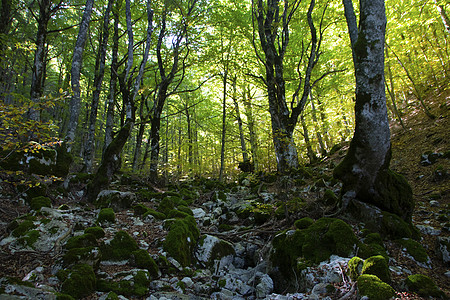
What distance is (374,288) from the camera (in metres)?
2.31

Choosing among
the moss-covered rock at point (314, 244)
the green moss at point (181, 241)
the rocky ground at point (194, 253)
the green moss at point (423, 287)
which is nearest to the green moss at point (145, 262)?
the rocky ground at point (194, 253)

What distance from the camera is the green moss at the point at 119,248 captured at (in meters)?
3.65

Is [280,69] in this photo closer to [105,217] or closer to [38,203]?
[105,217]

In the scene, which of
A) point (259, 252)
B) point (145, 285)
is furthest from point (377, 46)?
point (145, 285)

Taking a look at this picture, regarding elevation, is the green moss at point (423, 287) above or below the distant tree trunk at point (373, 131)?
below

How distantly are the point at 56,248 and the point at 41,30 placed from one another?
7.82 metres

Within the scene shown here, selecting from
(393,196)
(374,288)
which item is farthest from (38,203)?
(393,196)

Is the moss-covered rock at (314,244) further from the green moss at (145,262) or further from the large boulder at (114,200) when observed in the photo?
the large boulder at (114,200)

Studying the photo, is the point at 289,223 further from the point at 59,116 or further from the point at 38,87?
the point at 59,116

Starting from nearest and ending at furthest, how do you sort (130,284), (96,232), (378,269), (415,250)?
(378,269) < (130,284) < (415,250) < (96,232)

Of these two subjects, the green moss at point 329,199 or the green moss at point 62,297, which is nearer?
the green moss at point 62,297

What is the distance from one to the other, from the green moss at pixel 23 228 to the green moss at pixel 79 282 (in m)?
1.47

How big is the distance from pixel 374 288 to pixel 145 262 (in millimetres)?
3059

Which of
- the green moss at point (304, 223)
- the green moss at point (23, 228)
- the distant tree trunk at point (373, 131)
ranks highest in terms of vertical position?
the distant tree trunk at point (373, 131)
